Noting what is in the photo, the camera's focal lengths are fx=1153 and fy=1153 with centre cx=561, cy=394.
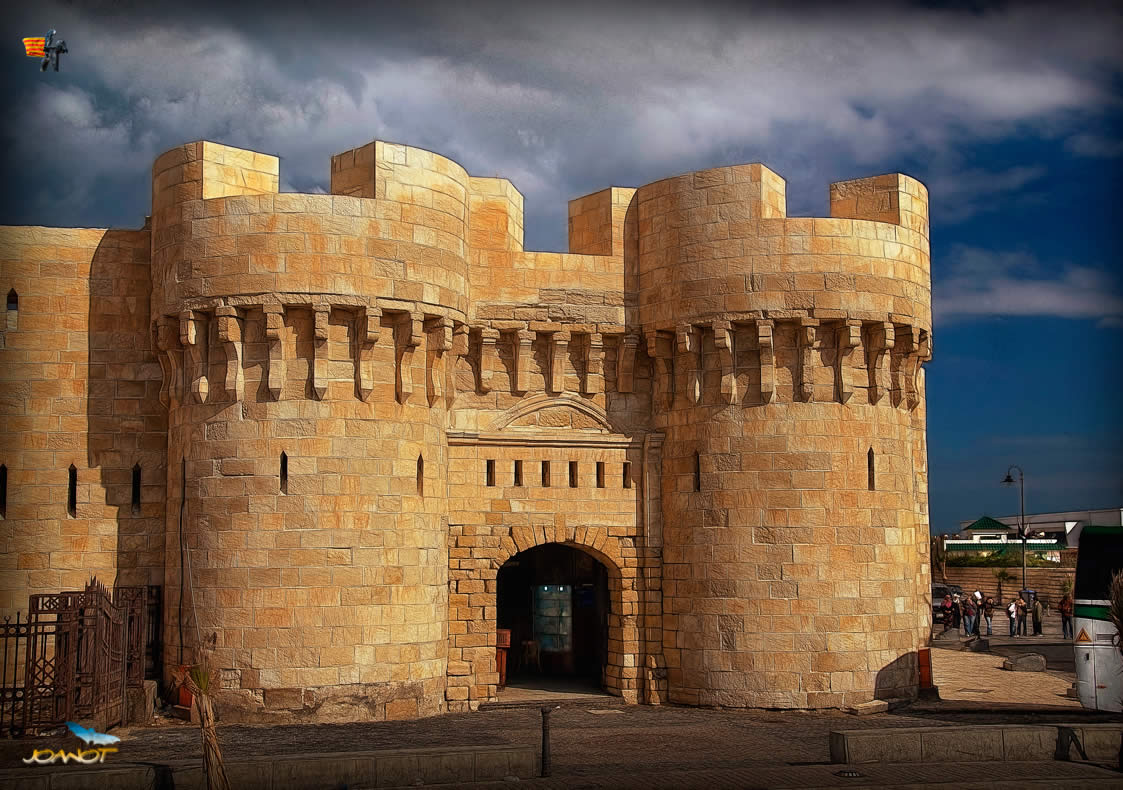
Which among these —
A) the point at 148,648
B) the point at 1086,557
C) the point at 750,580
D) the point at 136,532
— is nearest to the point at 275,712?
the point at 148,648

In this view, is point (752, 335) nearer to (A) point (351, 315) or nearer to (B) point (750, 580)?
(B) point (750, 580)

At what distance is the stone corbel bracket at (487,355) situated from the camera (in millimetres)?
21516

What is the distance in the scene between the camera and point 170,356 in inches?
781

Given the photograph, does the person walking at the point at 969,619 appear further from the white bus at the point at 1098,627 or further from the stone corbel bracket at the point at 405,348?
the stone corbel bracket at the point at 405,348

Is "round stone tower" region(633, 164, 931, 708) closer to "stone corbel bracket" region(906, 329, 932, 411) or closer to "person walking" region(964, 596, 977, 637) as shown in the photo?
"stone corbel bracket" region(906, 329, 932, 411)

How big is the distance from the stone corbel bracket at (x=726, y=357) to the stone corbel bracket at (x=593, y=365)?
89.4 inches

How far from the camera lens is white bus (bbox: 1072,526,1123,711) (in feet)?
63.2

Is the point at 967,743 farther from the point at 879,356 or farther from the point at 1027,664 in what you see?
the point at 1027,664

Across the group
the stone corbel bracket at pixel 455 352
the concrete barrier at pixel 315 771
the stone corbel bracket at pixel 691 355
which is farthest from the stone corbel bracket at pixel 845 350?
the concrete barrier at pixel 315 771

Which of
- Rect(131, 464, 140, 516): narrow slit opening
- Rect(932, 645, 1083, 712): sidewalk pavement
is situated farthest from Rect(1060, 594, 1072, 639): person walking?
Rect(131, 464, 140, 516): narrow slit opening

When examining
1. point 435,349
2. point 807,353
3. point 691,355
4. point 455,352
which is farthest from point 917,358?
point 435,349

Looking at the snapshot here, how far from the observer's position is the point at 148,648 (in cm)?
1989

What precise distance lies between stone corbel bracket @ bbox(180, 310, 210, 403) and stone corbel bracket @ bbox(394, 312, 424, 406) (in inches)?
125

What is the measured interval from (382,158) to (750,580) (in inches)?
387
